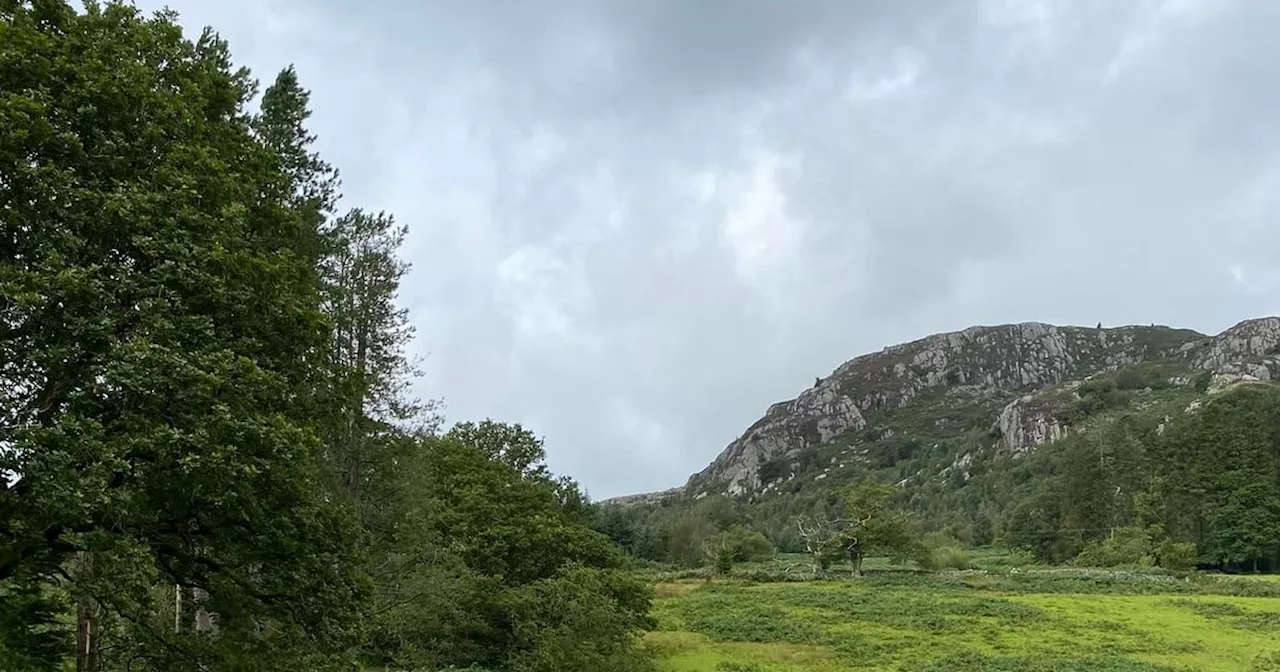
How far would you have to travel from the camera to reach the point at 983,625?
39156mm

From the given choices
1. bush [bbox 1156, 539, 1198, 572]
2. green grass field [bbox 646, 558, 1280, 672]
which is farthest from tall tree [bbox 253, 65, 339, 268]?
bush [bbox 1156, 539, 1198, 572]

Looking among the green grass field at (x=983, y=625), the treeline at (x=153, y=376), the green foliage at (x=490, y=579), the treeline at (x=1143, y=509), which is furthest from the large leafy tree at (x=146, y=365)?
the treeline at (x=1143, y=509)

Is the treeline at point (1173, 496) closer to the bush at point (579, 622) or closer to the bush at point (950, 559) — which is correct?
the bush at point (950, 559)

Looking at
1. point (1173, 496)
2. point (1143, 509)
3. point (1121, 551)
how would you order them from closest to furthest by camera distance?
point (1121, 551) < point (1143, 509) < point (1173, 496)

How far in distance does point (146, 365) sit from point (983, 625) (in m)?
39.4

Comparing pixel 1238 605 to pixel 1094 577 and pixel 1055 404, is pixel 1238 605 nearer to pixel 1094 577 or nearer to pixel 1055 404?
pixel 1094 577

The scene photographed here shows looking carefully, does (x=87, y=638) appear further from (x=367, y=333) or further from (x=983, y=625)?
(x=983, y=625)

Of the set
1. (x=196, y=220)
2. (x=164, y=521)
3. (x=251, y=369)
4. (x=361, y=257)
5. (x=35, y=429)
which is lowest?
(x=164, y=521)

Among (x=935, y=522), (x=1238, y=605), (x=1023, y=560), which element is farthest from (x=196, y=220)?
(x=935, y=522)

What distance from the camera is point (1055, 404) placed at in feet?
589

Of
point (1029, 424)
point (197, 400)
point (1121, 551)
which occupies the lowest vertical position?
point (1121, 551)

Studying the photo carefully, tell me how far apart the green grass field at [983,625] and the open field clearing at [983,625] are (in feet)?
0.22

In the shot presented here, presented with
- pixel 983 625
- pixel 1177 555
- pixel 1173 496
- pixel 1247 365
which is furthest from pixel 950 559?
pixel 1247 365

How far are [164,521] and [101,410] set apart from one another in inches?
90.2
